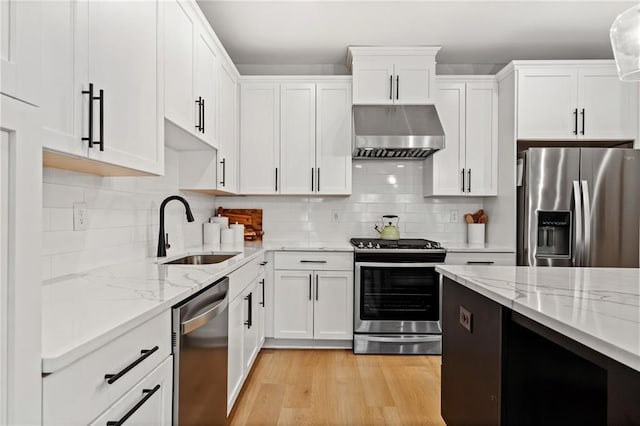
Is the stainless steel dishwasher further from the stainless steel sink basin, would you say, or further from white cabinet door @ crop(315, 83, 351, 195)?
white cabinet door @ crop(315, 83, 351, 195)

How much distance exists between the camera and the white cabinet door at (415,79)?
3.62m

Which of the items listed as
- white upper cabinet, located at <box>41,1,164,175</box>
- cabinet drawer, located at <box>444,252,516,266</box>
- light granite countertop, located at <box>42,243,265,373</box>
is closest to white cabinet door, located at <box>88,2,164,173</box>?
white upper cabinet, located at <box>41,1,164,175</box>

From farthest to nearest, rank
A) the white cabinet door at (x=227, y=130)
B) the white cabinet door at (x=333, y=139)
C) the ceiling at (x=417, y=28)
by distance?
the white cabinet door at (x=333, y=139), the white cabinet door at (x=227, y=130), the ceiling at (x=417, y=28)

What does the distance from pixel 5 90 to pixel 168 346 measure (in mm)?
910

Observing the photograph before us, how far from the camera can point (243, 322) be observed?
8.59 ft

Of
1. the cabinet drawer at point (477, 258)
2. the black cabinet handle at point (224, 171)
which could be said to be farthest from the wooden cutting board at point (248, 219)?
the cabinet drawer at point (477, 258)

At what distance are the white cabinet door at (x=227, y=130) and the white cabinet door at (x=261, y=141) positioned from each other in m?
0.16

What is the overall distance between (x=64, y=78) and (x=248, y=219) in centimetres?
283

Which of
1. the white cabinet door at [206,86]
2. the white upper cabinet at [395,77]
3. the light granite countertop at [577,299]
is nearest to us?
the light granite countertop at [577,299]

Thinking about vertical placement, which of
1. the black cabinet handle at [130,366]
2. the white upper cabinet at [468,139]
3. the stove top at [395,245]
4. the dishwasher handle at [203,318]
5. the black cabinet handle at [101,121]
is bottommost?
the dishwasher handle at [203,318]

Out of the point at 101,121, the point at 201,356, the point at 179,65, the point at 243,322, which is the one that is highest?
the point at 179,65

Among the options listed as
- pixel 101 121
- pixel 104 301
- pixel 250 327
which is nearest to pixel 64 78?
pixel 101 121

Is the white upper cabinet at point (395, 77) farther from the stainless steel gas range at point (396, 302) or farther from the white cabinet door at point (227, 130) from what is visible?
the stainless steel gas range at point (396, 302)

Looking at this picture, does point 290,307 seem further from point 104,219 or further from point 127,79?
point 127,79
